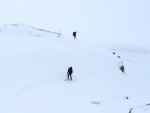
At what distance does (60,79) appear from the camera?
32.9 meters

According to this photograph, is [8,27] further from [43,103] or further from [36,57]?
[43,103]

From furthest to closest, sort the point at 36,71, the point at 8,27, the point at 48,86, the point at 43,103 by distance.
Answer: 1. the point at 8,27
2. the point at 36,71
3. the point at 48,86
4. the point at 43,103

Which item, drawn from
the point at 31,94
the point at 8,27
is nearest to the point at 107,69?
the point at 31,94

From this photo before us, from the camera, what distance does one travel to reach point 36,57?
36.8 meters

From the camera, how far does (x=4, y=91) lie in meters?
27.4

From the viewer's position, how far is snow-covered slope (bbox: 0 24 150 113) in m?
25.6

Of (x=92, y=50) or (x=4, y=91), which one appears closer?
(x=4, y=91)

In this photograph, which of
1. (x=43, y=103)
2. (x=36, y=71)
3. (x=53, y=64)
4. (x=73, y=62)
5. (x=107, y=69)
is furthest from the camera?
(x=107, y=69)

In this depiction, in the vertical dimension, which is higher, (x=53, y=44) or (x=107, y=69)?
(x=53, y=44)

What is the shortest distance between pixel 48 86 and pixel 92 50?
1693 centimetres

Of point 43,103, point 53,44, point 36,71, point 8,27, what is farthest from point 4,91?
point 8,27

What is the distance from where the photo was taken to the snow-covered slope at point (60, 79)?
25641 mm

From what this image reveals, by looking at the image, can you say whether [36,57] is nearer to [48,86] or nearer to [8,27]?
[48,86]

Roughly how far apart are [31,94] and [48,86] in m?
2.92
